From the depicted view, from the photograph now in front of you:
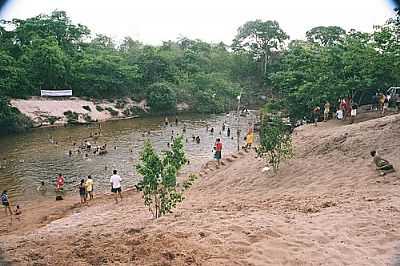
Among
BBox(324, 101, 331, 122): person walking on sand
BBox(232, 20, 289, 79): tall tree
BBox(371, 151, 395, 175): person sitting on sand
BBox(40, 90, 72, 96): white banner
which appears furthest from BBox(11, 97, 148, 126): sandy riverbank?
BBox(371, 151, 395, 175): person sitting on sand

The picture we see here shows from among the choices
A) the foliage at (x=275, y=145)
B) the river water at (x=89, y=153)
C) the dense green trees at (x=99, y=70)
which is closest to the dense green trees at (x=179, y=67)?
the dense green trees at (x=99, y=70)

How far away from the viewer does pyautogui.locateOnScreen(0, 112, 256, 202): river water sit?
1364 centimetres

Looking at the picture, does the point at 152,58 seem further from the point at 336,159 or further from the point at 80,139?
the point at 336,159

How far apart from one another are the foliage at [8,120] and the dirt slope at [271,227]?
16940 millimetres

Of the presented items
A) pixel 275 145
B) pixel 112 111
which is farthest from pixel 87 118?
pixel 275 145

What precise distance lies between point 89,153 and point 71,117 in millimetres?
10543

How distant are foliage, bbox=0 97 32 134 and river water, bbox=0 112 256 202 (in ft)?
3.13

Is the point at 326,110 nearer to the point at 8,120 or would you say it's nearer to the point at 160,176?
the point at 160,176

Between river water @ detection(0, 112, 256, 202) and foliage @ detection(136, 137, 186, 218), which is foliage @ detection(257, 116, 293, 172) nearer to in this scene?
foliage @ detection(136, 137, 186, 218)

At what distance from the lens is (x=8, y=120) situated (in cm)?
2389

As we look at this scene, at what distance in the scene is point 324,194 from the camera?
6.71 meters

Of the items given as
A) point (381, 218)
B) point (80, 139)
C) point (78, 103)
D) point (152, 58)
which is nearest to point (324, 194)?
point (381, 218)

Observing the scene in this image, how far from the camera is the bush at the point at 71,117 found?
2706 centimetres

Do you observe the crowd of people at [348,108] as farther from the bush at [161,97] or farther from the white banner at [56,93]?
the white banner at [56,93]
